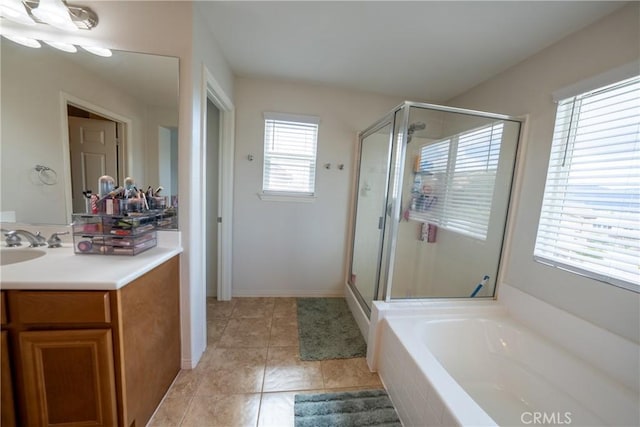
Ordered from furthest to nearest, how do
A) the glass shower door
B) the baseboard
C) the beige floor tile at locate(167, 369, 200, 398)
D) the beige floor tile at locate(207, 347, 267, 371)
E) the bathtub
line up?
1. the baseboard
2. the glass shower door
3. the beige floor tile at locate(207, 347, 267, 371)
4. the beige floor tile at locate(167, 369, 200, 398)
5. the bathtub

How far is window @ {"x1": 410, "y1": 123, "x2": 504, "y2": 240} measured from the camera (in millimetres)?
1897

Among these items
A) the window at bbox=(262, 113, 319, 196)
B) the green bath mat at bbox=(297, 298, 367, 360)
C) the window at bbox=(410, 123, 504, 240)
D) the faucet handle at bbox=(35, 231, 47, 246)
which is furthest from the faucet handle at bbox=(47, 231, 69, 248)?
the window at bbox=(410, 123, 504, 240)

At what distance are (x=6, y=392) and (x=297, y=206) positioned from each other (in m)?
2.06

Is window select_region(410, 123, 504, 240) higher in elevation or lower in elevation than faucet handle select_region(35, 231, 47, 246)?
higher

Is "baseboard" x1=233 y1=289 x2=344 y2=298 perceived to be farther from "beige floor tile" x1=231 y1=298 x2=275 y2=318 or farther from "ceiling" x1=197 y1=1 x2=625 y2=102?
"ceiling" x1=197 y1=1 x2=625 y2=102

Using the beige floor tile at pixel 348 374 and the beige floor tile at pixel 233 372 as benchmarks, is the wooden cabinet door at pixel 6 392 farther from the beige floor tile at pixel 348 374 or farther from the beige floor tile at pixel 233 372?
the beige floor tile at pixel 348 374

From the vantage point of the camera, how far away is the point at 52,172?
1329 mm

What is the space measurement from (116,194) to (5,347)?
75 cm

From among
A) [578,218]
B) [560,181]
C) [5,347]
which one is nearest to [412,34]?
[560,181]

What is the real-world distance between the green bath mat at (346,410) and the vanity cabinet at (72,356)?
2.83 ft

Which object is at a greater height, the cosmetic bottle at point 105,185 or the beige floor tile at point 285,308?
the cosmetic bottle at point 105,185

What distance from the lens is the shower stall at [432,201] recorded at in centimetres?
176

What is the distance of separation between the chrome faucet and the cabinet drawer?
67cm

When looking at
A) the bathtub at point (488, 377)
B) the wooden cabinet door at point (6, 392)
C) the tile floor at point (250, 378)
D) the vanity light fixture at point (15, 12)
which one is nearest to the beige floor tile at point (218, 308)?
the tile floor at point (250, 378)
